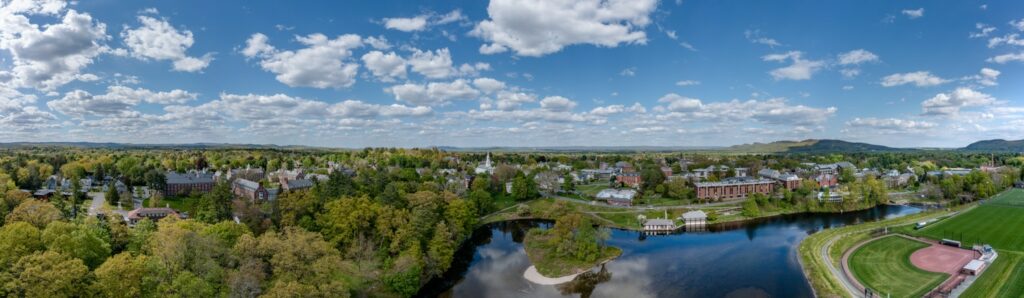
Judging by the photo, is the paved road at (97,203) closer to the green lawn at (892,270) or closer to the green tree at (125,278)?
the green tree at (125,278)

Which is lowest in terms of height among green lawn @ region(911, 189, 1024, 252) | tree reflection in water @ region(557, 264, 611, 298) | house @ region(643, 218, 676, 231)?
tree reflection in water @ region(557, 264, 611, 298)

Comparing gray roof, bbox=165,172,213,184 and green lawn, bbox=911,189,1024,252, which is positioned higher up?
gray roof, bbox=165,172,213,184

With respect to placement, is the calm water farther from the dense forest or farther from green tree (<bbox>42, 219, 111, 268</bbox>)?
green tree (<bbox>42, 219, 111, 268</bbox>)

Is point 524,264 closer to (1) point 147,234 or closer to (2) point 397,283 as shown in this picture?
(2) point 397,283

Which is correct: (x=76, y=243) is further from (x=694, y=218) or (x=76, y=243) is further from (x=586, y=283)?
(x=694, y=218)

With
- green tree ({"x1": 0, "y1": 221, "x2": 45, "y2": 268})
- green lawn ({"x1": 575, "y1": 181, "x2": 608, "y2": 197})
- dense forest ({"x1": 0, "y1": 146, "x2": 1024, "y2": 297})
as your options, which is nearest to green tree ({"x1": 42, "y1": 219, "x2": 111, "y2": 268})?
dense forest ({"x1": 0, "y1": 146, "x2": 1024, "y2": 297})

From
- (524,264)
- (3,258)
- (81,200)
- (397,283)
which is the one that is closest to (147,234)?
(3,258)

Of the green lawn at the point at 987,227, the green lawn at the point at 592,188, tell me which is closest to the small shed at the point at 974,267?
the green lawn at the point at 987,227
